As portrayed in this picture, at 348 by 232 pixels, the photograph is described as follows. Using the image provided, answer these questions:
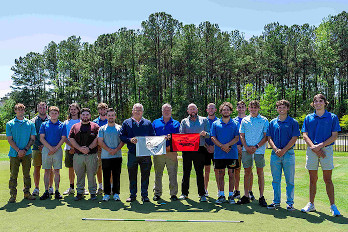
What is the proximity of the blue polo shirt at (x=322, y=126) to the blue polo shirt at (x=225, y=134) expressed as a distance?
161 centimetres

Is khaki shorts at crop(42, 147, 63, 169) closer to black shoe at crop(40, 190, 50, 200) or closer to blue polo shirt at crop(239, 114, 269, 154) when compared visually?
black shoe at crop(40, 190, 50, 200)

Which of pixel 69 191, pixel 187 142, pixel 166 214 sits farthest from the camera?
pixel 69 191

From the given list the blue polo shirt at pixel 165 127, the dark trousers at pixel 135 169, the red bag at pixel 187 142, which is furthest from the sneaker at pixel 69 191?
the red bag at pixel 187 142

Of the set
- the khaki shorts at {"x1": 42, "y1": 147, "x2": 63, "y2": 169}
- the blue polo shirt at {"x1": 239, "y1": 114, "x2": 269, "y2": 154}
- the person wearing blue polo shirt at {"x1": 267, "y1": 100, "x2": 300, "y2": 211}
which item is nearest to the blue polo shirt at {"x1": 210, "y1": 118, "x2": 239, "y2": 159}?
the blue polo shirt at {"x1": 239, "y1": 114, "x2": 269, "y2": 154}

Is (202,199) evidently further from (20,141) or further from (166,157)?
(20,141)

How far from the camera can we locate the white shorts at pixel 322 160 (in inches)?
234

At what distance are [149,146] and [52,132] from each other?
8.15 ft

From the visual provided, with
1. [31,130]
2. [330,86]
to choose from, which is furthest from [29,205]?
[330,86]

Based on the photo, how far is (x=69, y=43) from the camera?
204 ft

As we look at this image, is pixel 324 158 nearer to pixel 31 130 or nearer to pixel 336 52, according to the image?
pixel 31 130

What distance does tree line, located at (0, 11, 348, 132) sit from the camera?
46.9 metres

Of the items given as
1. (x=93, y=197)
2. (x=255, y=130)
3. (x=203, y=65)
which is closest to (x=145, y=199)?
(x=93, y=197)

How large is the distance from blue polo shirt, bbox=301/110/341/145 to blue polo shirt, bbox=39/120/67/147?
572 cm

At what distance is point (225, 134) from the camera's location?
693cm
